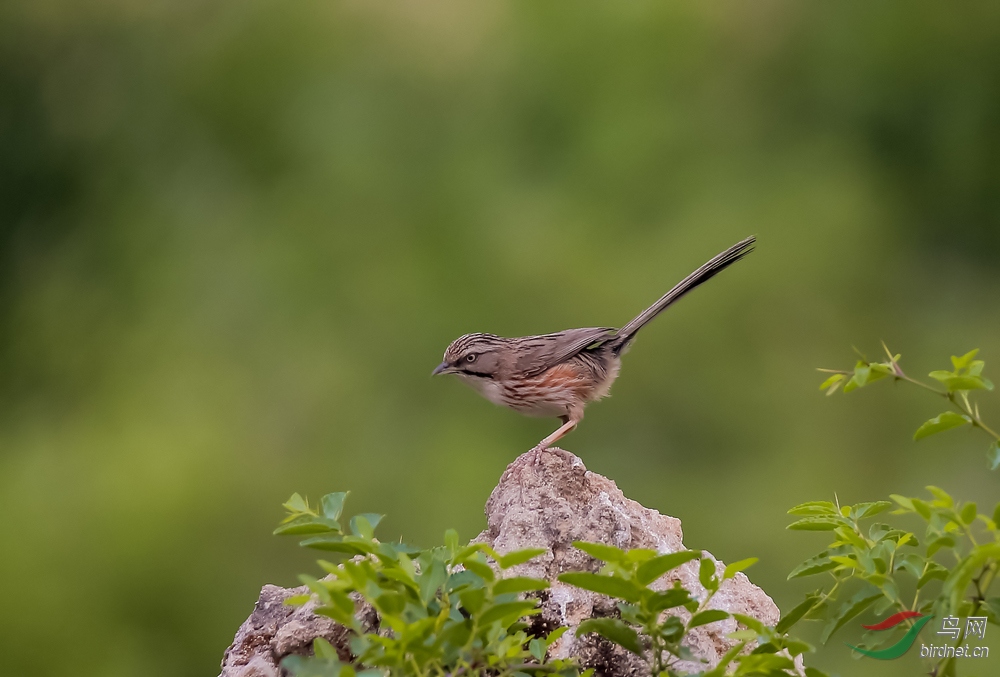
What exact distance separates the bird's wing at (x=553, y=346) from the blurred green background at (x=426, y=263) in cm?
137

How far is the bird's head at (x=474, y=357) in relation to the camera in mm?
3418

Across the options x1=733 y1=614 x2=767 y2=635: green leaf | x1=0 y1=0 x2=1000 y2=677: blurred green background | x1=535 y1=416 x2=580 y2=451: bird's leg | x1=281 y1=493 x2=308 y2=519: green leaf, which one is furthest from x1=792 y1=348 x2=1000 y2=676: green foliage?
x1=0 y1=0 x2=1000 y2=677: blurred green background

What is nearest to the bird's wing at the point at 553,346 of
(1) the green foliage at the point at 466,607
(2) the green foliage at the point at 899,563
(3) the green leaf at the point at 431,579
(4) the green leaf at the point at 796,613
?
(2) the green foliage at the point at 899,563

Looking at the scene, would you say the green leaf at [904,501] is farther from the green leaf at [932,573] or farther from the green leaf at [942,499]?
the green leaf at [932,573]

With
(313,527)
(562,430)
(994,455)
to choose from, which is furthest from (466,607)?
(562,430)

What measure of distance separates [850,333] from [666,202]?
1.19m

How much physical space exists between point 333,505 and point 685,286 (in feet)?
6.66

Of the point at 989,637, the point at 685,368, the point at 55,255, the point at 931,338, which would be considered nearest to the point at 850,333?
the point at 931,338

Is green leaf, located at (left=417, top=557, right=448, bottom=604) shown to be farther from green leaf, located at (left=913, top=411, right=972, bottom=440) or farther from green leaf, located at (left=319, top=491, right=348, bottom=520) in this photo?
green leaf, located at (left=913, top=411, right=972, bottom=440)

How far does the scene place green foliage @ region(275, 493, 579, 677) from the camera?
1.25 meters

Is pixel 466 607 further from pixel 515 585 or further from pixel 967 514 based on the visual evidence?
pixel 967 514

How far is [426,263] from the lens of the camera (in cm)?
574

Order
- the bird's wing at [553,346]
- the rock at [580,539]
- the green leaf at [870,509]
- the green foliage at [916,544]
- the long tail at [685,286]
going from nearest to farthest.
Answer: the green foliage at [916,544]
the green leaf at [870,509]
the rock at [580,539]
the long tail at [685,286]
the bird's wing at [553,346]

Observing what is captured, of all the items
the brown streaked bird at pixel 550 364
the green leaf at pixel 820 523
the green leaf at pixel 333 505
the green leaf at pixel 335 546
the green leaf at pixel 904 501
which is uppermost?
the brown streaked bird at pixel 550 364
